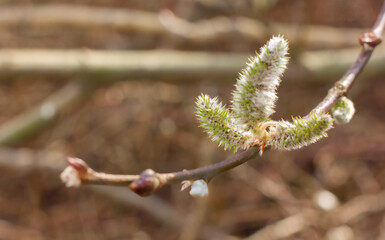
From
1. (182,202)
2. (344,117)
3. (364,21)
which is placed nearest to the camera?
(344,117)

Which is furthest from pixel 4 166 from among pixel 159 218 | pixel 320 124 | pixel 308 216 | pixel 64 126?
pixel 320 124

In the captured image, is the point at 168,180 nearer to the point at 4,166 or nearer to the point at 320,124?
the point at 320,124

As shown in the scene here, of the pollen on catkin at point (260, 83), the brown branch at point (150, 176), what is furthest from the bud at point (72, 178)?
the pollen on catkin at point (260, 83)

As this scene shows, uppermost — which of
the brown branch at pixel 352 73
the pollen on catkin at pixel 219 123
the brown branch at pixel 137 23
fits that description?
the brown branch at pixel 137 23

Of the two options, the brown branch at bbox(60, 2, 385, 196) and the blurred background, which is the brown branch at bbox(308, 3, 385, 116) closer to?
the brown branch at bbox(60, 2, 385, 196)

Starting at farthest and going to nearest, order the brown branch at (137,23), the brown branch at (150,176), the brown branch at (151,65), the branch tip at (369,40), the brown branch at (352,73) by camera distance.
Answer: the brown branch at (137,23) → the brown branch at (151,65) → the branch tip at (369,40) → the brown branch at (352,73) → the brown branch at (150,176)

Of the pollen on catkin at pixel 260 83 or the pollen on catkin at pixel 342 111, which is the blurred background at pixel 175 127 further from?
the pollen on catkin at pixel 260 83

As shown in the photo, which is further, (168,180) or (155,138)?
(155,138)
